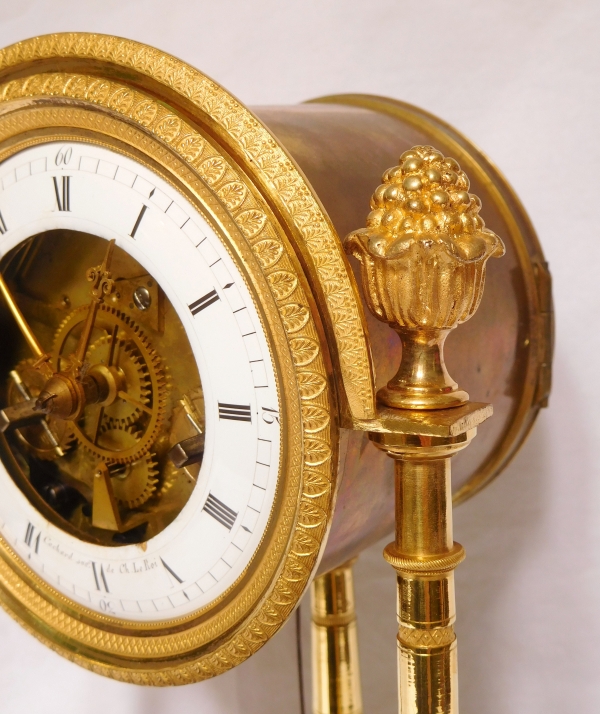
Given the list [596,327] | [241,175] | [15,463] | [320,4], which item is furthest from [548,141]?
[15,463]

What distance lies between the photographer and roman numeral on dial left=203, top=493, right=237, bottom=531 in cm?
86

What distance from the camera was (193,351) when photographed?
85 centimetres

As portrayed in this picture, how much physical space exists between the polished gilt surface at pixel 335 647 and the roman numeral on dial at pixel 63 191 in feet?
1.87

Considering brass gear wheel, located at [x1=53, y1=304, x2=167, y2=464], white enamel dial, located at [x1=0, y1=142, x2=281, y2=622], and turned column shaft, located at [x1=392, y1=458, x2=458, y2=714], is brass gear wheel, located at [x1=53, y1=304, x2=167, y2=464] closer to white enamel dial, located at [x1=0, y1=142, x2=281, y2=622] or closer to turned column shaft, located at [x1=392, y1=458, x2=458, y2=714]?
white enamel dial, located at [x1=0, y1=142, x2=281, y2=622]

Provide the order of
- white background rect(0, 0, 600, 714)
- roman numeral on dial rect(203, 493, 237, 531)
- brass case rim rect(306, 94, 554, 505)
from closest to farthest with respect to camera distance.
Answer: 1. roman numeral on dial rect(203, 493, 237, 531)
2. brass case rim rect(306, 94, 554, 505)
3. white background rect(0, 0, 600, 714)

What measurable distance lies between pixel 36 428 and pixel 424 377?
464 millimetres

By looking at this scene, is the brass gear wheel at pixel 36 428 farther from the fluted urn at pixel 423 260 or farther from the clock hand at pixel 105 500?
the fluted urn at pixel 423 260

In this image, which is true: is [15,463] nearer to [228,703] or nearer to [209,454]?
[209,454]

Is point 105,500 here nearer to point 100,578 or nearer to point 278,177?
point 100,578

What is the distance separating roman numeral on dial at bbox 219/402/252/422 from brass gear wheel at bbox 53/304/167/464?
11 cm

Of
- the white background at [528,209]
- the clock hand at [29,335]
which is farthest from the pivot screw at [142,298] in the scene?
the white background at [528,209]

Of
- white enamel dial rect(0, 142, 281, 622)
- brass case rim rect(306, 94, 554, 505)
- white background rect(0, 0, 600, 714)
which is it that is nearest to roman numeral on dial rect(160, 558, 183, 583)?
white enamel dial rect(0, 142, 281, 622)

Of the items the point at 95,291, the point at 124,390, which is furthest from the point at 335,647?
the point at 95,291

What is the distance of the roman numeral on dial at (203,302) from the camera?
82 centimetres
